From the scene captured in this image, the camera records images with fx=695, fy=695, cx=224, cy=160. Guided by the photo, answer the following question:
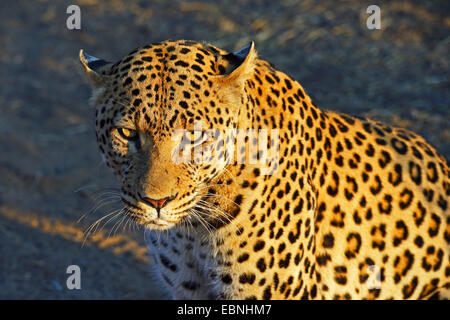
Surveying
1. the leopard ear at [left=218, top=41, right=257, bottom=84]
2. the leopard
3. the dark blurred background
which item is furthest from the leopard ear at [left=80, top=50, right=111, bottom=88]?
the dark blurred background

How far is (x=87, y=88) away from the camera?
10844mm

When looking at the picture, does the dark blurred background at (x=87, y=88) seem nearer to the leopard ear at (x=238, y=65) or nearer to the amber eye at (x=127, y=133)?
the amber eye at (x=127, y=133)

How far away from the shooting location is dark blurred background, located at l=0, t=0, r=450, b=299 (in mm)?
7750

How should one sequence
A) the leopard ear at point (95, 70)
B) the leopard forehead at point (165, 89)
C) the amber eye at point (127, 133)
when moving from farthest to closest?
the leopard ear at point (95, 70) < the amber eye at point (127, 133) < the leopard forehead at point (165, 89)

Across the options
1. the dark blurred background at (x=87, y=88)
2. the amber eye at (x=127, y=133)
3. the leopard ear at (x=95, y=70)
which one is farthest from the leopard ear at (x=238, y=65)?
the dark blurred background at (x=87, y=88)

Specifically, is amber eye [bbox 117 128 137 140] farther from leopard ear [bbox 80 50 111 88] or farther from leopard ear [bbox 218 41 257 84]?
leopard ear [bbox 218 41 257 84]

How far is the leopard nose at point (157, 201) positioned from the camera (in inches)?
174

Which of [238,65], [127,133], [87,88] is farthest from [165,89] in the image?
[87,88]

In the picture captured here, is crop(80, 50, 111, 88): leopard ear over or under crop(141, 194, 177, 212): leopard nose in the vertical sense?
over

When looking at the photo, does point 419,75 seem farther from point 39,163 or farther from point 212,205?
point 212,205

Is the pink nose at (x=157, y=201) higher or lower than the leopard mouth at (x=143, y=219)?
higher

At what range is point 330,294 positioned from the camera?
525 cm

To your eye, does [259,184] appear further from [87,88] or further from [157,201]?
[87,88]

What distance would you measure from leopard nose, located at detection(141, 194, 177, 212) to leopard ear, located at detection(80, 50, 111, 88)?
892 millimetres
